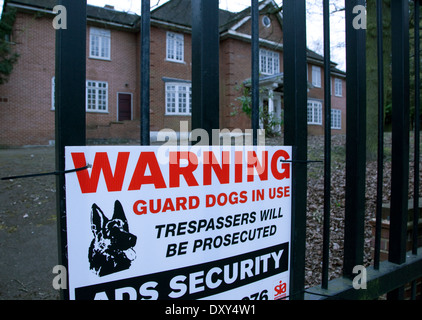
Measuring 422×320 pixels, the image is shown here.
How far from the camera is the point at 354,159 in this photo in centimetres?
173

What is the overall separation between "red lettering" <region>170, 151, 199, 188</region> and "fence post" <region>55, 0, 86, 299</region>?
0.31m

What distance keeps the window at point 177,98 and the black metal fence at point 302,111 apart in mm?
19675

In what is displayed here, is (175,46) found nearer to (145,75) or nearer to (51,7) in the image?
(51,7)

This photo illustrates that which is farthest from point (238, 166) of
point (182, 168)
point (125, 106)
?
point (125, 106)

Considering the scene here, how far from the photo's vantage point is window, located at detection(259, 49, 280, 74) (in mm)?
23489

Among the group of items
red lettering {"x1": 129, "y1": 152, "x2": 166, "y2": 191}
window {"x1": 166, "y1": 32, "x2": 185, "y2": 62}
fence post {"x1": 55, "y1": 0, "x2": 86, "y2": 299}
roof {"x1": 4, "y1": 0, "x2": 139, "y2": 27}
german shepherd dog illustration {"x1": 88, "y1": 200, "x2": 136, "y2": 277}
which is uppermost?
roof {"x1": 4, "y1": 0, "x2": 139, "y2": 27}

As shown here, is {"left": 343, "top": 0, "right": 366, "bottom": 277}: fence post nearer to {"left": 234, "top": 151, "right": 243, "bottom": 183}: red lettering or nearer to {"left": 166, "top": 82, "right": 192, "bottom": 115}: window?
{"left": 234, "top": 151, "right": 243, "bottom": 183}: red lettering

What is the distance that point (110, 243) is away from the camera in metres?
1.04

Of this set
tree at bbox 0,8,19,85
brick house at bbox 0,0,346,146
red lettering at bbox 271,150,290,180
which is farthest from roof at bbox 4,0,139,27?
red lettering at bbox 271,150,290,180

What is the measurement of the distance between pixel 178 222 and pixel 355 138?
1.11 meters

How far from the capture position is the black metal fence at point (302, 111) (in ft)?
3.32

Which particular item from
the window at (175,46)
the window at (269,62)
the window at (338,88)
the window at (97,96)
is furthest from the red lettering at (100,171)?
the window at (338,88)
